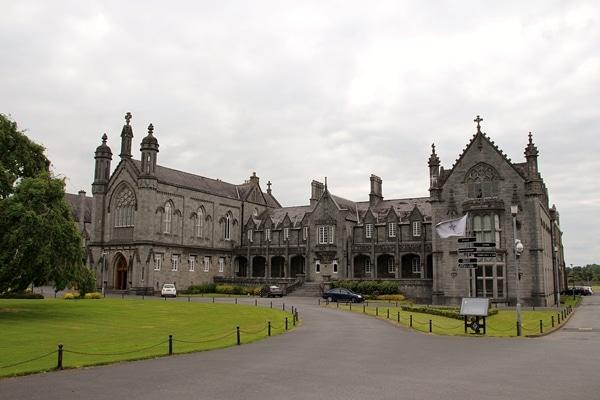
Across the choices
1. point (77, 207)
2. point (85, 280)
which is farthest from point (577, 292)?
point (77, 207)

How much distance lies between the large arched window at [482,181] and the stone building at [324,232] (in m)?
0.09

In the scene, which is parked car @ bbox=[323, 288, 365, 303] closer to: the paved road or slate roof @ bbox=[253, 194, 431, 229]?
slate roof @ bbox=[253, 194, 431, 229]

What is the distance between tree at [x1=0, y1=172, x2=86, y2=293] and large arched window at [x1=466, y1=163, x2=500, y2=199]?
117 feet

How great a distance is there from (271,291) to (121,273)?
751 inches

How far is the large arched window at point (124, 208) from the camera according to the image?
213ft

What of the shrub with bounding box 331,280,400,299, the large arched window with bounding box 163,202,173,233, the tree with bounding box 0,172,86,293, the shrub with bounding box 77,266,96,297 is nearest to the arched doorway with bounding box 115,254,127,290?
the large arched window with bounding box 163,202,173,233

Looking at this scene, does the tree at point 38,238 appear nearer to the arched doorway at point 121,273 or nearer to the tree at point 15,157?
the tree at point 15,157

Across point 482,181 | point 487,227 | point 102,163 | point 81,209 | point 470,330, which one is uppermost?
point 102,163

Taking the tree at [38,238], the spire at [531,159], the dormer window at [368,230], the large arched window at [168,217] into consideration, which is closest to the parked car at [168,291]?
the large arched window at [168,217]

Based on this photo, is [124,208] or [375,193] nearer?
[124,208]

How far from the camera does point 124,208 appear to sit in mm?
65625

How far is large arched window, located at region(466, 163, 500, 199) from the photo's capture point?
51.9 m

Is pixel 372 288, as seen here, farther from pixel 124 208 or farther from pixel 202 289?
pixel 124 208

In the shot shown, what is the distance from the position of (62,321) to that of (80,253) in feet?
18.6
